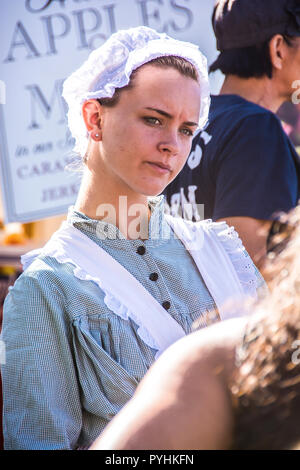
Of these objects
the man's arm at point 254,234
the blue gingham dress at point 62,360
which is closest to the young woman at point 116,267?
the blue gingham dress at point 62,360

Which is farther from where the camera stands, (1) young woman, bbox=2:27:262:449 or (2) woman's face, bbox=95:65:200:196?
(2) woman's face, bbox=95:65:200:196

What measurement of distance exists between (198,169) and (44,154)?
784 mm

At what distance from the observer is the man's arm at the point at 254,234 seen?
220 centimetres

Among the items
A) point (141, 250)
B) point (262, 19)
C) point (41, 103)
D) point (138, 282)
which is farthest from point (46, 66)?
point (138, 282)

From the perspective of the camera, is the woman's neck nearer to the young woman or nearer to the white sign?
the young woman

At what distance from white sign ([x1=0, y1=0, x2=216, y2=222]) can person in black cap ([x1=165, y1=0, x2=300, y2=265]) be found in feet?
1.31

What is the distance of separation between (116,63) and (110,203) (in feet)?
1.35

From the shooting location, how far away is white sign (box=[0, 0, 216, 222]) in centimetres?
288

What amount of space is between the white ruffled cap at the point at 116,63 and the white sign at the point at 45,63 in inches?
32.8

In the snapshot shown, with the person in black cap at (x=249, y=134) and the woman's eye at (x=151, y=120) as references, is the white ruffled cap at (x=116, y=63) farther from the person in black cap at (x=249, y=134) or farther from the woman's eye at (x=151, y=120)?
the person in black cap at (x=249, y=134)

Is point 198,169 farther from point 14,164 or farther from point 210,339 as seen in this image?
point 210,339

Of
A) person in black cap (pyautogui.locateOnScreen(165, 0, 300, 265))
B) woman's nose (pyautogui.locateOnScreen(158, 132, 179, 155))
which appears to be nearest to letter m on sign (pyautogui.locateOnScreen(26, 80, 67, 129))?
person in black cap (pyautogui.locateOnScreen(165, 0, 300, 265))

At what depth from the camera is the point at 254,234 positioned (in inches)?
87.3

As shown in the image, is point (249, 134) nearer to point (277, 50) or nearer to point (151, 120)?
point (277, 50)
